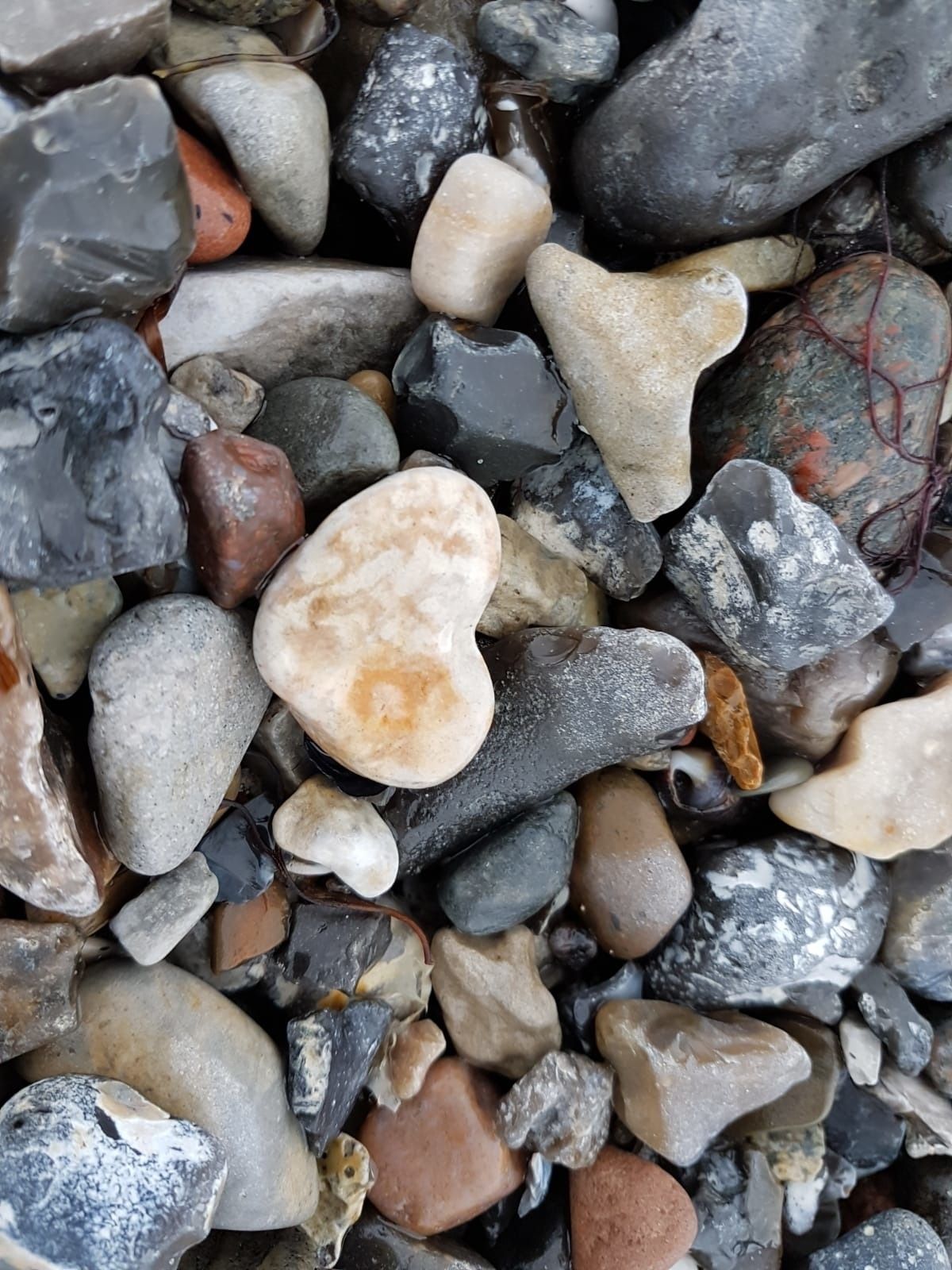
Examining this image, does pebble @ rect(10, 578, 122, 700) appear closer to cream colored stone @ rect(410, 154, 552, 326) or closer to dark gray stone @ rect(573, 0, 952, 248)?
cream colored stone @ rect(410, 154, 552, 326)

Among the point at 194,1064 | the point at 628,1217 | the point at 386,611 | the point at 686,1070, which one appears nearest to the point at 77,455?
the point at 386,611

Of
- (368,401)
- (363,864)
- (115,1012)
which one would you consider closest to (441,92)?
(368,401)

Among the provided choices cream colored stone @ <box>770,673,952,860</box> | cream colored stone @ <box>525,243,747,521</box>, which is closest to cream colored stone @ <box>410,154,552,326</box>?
cream colored stone @ <box>525,243,747,521</box>

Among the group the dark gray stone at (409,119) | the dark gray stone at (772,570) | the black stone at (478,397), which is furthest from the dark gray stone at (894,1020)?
the dark gray stone at (409,119)

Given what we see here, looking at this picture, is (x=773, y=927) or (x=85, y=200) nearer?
(x=85, y=200)

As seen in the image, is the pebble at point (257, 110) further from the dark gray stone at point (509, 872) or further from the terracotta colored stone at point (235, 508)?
the dark gray stone at point (509, 872)

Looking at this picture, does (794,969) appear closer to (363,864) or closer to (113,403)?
(363,864)

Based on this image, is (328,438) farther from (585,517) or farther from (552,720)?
(552,720)
